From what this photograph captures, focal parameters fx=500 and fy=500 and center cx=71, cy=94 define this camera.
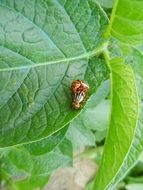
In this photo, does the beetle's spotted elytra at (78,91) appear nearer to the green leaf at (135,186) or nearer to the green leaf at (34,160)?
the green leaf at (34,160)

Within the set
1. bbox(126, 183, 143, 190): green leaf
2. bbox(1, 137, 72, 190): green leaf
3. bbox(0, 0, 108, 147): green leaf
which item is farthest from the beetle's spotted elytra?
bbox(126, 183, 143, 190): green leaf

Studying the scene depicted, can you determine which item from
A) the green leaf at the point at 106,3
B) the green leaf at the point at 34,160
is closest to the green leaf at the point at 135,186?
the green leaf at the point at 34,160

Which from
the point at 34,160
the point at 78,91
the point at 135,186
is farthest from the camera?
the point at 135,186

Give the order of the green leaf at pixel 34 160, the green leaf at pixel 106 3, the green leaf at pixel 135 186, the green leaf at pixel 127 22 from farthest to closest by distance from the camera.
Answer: the green leaf at pixel 135 186 → the green leaf at pixel 34 160 → the green leaf at pixel 106 3 → the green leaf at pixel 127 22

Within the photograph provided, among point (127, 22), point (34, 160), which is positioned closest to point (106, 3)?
point (127, 22)

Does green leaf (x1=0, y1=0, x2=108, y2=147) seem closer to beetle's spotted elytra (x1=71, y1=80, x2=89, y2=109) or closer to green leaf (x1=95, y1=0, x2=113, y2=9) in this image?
beetle's spotted elytra (x1=71, y1=80, x2=89, y2=109)

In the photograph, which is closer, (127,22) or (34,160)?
(127,22)

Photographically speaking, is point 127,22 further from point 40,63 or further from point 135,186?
point 135,186
